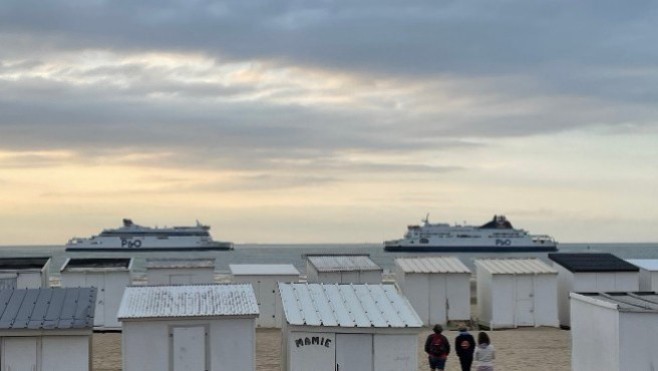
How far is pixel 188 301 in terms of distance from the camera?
15.6 metres

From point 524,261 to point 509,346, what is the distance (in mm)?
6251

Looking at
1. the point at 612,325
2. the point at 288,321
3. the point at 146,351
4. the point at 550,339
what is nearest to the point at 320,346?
the point at 288,321

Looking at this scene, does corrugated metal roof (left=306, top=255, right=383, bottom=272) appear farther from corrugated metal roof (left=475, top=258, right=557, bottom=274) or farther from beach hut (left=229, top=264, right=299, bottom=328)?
corrugated metal roof (left=475, top=258, right=557, bottom=274)

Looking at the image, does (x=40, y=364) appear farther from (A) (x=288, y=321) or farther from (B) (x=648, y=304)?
(B) (x=648, y=304)

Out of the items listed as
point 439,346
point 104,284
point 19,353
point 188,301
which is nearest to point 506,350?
point 439,346

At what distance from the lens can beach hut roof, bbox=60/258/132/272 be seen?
2672 cm

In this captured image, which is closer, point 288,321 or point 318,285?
point 288,321

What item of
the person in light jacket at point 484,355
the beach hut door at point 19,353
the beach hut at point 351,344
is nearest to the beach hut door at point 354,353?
the beach hut at point 351,344

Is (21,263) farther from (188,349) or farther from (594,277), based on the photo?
(594,277)

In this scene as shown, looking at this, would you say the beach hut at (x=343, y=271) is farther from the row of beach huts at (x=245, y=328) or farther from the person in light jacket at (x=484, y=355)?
the person in light jacket at (x=484, y=355)

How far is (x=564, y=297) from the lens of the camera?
93.0 ft

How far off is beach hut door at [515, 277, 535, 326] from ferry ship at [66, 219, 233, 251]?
106 m

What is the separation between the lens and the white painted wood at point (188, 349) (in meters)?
15.0

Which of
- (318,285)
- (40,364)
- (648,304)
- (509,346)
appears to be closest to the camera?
(40,364)
